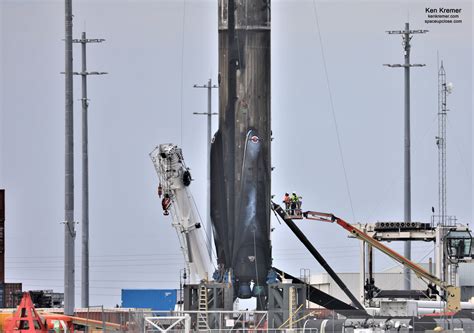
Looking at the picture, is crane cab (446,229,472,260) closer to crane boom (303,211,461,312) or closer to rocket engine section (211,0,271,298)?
crane boom (303,211,461,312)

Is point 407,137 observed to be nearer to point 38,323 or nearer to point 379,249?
point 379,249

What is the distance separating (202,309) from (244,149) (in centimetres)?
670

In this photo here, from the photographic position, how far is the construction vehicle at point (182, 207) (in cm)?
8369

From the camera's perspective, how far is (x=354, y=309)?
84.6 meters

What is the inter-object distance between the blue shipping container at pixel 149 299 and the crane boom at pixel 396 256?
24.7 metres

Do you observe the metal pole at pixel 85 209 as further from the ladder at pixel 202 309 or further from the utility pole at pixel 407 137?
the ladder at pixel 202 309

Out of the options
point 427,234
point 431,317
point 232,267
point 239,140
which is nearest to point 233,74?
point 239,140

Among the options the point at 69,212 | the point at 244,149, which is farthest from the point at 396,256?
the point at 69,212

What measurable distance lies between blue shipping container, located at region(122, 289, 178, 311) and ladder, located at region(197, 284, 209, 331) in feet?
108

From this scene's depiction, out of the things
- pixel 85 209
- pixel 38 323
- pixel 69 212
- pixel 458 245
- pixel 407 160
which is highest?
pixel 407 160

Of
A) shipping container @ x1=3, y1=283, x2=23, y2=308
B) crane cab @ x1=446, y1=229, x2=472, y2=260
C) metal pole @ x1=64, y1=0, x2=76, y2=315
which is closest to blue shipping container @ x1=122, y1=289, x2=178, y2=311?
shipping container @ x1=3, y1=283, x2=23, y2=308

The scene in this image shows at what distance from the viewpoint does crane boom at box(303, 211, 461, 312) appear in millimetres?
86188

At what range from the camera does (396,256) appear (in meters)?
87.8

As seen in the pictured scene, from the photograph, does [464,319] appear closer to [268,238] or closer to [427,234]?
[268,238]
